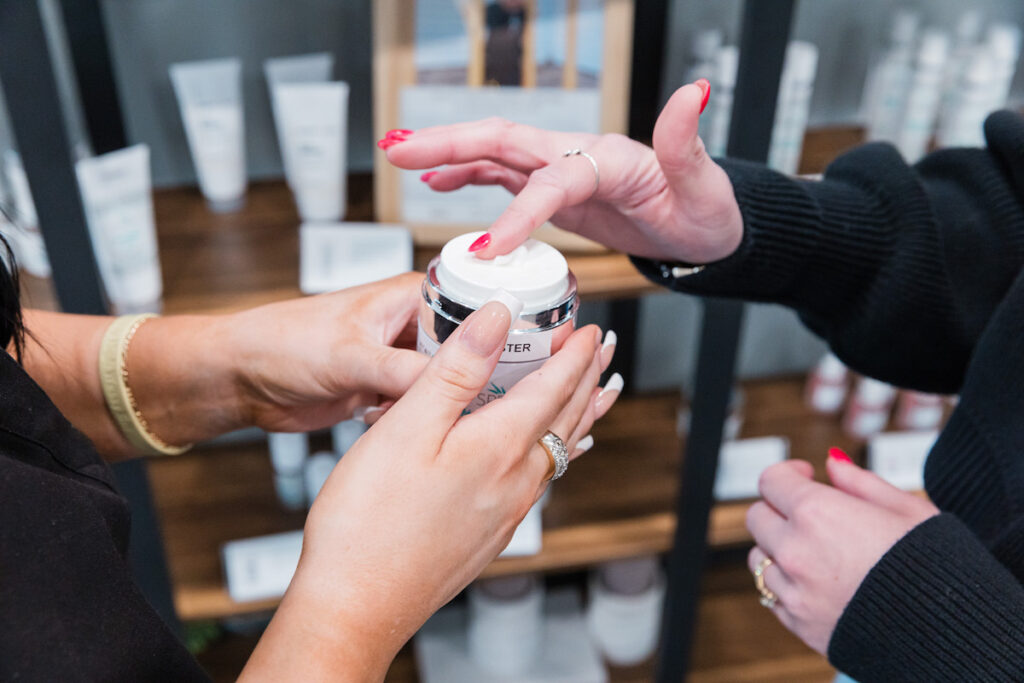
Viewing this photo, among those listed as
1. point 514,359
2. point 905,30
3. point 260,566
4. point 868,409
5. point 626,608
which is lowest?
point 626,608

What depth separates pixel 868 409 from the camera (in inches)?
49.3

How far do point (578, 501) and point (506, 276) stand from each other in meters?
0.78

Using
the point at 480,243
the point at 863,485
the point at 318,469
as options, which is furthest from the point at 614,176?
the point at 318,469

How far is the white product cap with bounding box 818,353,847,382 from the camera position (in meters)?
1.27

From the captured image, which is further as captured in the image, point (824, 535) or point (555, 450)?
point (824, 535)

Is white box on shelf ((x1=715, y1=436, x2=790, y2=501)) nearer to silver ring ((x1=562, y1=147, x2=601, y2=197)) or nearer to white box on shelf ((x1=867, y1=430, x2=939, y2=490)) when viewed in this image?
white box on shelf ((x1=867, y1=430, x2=939, y2=490))

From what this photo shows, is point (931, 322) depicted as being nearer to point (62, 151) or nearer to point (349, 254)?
point (349, 254)

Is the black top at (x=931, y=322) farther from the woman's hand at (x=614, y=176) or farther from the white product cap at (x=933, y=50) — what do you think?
the white product cap at (x=933, y=50)

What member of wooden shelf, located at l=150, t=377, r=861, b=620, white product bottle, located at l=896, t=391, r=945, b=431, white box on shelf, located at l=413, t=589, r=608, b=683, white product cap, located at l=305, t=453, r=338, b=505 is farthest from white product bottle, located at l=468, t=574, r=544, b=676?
white product bottle, located at l=896, t=391, r=945, b=431

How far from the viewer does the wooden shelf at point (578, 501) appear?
1.13 meters

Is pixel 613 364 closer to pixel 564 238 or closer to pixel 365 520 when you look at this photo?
pixel 564 238

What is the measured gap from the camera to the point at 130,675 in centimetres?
41

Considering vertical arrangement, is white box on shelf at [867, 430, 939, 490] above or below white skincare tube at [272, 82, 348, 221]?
below

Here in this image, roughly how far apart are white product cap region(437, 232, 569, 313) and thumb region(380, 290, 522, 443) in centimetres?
3
